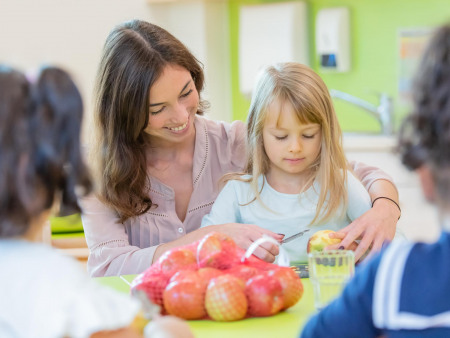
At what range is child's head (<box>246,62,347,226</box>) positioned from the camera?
1.94 m

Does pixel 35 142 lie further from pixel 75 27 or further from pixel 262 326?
pixel 75 27

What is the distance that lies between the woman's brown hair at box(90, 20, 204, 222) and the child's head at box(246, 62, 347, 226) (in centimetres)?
28

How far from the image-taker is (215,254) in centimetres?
141

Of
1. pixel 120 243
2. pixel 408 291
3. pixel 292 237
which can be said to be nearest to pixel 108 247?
pixel 120 243

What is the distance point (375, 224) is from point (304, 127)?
333mm

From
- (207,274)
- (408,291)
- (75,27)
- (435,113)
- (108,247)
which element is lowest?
(108,247)

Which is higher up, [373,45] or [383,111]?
[373,45]

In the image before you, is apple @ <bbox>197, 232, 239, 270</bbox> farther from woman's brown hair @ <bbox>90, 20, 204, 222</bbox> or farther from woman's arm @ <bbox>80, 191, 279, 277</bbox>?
woman's brown hair @ <bbox>90, 20, 204, 222</bbox>

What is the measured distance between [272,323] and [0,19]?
3.49 meters

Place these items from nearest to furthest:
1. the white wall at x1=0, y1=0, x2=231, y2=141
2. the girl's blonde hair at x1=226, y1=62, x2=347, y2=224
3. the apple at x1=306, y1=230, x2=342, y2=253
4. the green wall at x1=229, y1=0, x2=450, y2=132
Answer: the apple at x1=306, y1=230, x2=342, y2=253
the girl's blonde hair at x1=226, y1=62, x2=347, y2=224
the green wall at x1=229, y1=0, x2=450, y2=132
the white wall at x1=0, y1=0, x2=231, y2=141

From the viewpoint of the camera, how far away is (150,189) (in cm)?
213

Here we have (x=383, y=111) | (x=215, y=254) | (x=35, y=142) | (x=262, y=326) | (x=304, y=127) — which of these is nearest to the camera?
(x=35, y=142)

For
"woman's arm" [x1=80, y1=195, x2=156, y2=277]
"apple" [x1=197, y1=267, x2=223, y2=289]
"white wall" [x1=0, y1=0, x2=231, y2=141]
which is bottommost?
"woman's arm" [x1=80, y1=195, x2=156, y2=277]

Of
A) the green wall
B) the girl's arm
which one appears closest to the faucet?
the green wall
